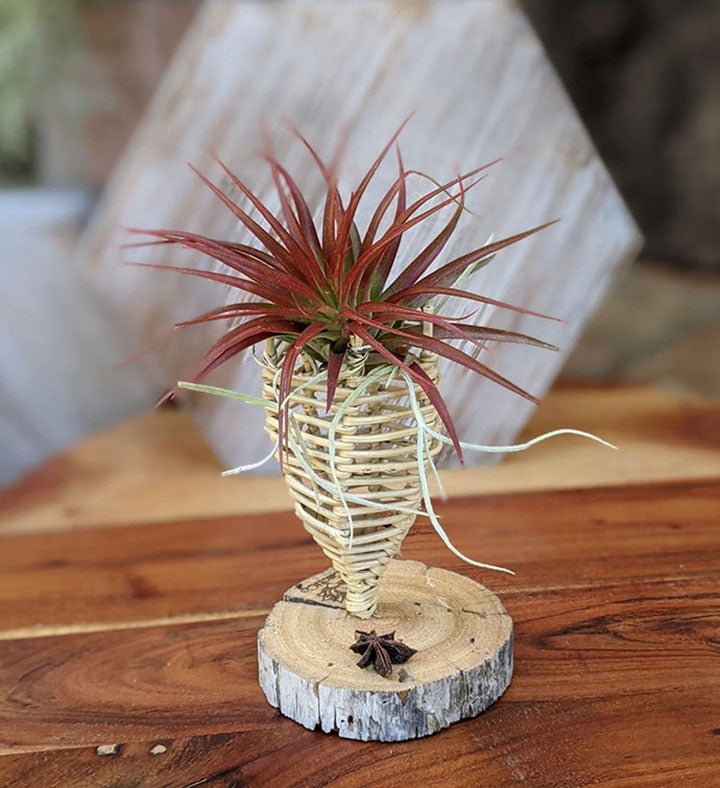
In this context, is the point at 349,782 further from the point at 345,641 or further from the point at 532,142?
the point at 532,142

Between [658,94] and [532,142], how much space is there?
41.4 inches

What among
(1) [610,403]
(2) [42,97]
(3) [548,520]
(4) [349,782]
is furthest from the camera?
(2) [42,97]

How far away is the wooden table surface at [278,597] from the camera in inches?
25.3

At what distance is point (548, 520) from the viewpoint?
1.00m

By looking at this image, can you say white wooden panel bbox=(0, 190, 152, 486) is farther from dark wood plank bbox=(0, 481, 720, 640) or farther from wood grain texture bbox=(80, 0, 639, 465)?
dark wood plank bbox=(0, 481, 720, 640)

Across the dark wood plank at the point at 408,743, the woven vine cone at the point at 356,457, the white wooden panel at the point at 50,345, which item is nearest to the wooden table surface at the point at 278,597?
the dark wood plank at the point at 408,743

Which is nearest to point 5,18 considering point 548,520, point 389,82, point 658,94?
point 389,82

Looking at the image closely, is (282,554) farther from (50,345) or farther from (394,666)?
(50,345)

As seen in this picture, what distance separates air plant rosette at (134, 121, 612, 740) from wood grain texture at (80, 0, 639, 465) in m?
0.35

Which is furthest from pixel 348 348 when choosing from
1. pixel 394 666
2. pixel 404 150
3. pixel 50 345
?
pixel 50 345

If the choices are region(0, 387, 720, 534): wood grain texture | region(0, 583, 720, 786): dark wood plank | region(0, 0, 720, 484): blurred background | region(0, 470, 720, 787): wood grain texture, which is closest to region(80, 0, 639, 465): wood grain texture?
region(0, 387, 720, 534): wood grain texture

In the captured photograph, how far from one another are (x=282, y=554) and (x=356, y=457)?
1.14 ft

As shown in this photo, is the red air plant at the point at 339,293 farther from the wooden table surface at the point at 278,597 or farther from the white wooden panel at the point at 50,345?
the white wooden panel at the point at 50,345

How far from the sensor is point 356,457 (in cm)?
63
